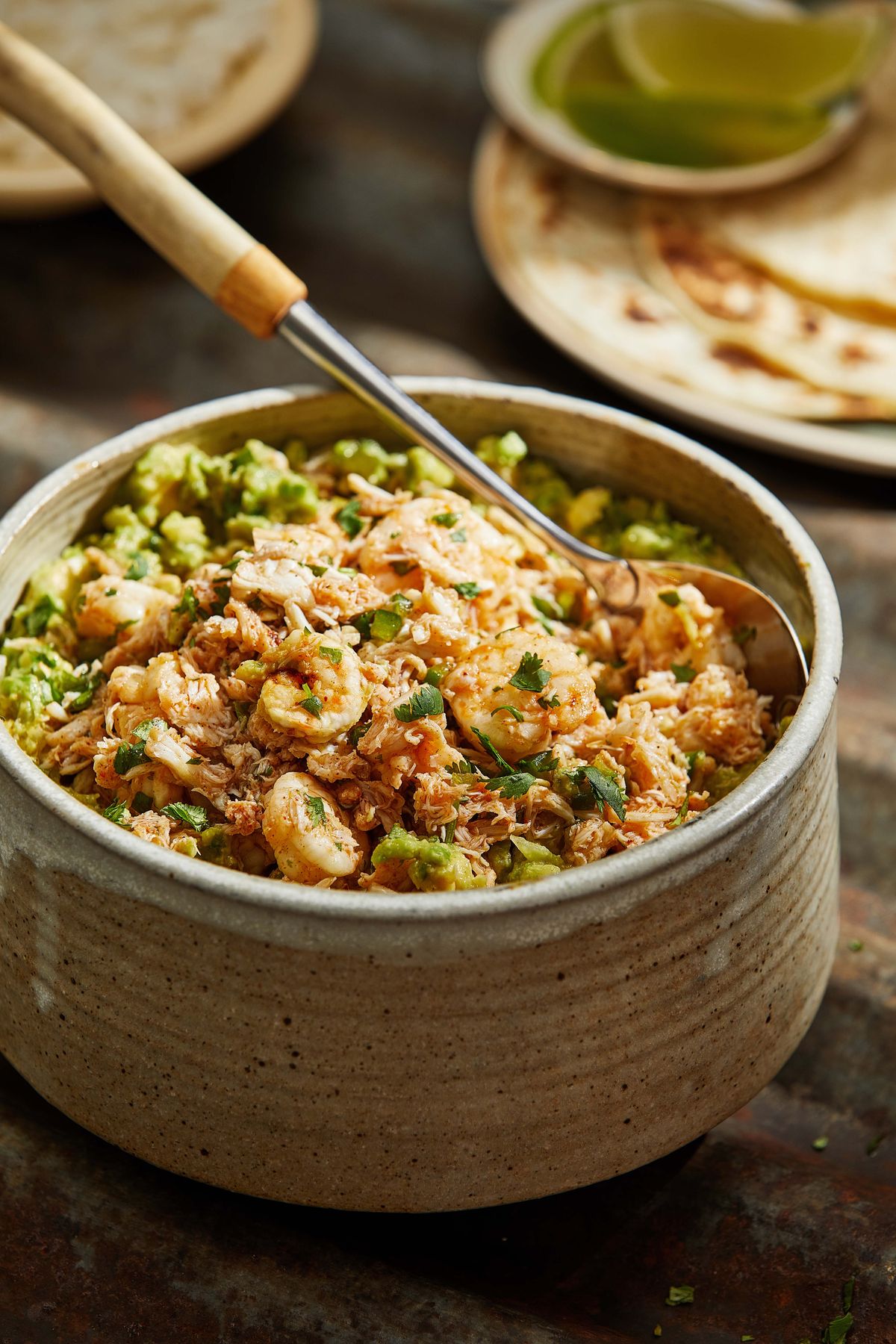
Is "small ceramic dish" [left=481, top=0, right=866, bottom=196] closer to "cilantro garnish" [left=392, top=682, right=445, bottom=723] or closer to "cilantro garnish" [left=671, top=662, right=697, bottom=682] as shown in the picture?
"cilantro garnish" [left=671, top=662, right=697, bottom=682]

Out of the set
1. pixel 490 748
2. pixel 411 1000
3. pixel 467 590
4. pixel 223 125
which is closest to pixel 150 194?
pixel 467 590

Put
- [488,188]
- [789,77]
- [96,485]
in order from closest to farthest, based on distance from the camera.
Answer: [96,485]
[488,188]
[789,77]

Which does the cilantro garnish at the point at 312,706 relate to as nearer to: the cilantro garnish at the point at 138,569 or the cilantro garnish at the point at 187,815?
the cilantro garnish at the point at 187,815

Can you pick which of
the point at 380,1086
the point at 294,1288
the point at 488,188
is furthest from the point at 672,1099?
the point at 488,188

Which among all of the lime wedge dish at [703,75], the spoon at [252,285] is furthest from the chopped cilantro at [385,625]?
the lime wedge dish at [703,75]

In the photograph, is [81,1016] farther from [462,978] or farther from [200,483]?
[200,483]

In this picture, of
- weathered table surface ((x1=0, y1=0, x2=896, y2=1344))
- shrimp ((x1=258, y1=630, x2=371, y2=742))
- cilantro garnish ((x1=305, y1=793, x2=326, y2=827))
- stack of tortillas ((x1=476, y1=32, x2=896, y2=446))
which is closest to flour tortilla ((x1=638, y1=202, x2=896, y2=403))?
stack of tortillas ((x1=476, y1=32, x2=896, y2=446))
